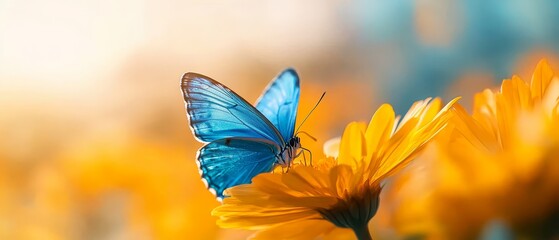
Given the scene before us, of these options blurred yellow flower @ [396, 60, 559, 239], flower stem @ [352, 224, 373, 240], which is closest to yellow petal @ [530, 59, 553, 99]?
blurred yellow flower @ [396, 60, 559, 239]

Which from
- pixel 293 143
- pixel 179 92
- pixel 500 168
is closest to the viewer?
pixel 500 168

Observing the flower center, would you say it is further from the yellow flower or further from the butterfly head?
the butterfly head

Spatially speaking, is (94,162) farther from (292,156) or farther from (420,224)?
(420,224)

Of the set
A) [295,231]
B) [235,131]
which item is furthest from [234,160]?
[295,231]

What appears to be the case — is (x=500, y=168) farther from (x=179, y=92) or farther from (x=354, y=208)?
(x=179, y=92)

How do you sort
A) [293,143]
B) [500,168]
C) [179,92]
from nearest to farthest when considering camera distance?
[500,168] → [293,143] → [179,92]

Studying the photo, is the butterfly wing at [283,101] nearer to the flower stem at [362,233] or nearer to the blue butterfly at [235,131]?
the blue butterfly at [235,131]
